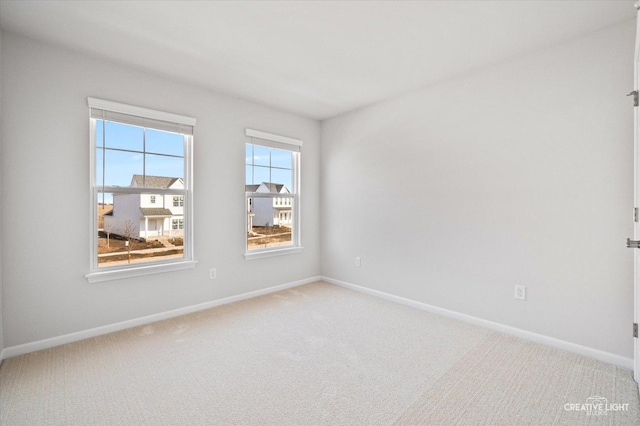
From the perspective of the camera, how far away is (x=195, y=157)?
3.38 metres

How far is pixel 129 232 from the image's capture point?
9.91 feet

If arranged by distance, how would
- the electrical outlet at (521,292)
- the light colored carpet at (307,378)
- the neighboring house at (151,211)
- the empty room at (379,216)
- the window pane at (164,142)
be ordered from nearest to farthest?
1. the light colored carpet at (307,378)
2. the empty room at (379,216)
3. the electrical outlet at (521,292)
4. the neighboring house at (151,211)
5. the window pane at (164,142)

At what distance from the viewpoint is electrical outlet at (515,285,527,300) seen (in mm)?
2689

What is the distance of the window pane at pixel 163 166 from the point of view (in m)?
3.11

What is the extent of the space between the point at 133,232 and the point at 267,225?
63.1 inches

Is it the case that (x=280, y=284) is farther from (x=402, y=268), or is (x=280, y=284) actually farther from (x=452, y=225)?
(x=452, y=225)

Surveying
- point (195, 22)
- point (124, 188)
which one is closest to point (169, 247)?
point (124, 188)

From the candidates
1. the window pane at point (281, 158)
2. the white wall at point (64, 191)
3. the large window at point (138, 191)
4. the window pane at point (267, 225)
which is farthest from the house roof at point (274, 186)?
the large window at point (138, 191)

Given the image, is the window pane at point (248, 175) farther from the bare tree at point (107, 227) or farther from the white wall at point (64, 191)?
the bare tree at point (107, 227)

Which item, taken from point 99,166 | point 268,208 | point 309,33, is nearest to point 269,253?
point 268,208

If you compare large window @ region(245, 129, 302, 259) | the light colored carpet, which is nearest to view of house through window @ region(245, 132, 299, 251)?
large window @ region(245, 129, 302, 259)

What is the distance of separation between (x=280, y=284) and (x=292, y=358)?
73.9 inches

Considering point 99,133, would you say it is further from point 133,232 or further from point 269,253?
point 269,253

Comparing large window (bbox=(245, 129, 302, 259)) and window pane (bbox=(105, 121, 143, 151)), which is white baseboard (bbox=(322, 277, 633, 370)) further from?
window pane (bbox=(105, 121, 143, 151))
